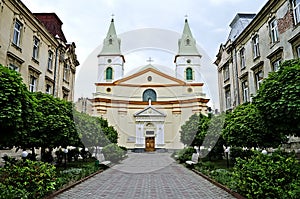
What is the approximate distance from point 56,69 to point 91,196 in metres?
16.4

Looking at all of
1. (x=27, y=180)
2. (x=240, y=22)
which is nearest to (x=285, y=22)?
(x=240, y=22)

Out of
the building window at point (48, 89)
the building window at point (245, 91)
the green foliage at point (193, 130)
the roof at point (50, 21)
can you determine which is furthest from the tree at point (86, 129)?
the building window at point (245, 91)

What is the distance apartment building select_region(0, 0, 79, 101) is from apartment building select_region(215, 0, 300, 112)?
13.7 metres

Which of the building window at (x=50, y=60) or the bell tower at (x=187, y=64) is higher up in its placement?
the bell tower at (x=187, y=64)

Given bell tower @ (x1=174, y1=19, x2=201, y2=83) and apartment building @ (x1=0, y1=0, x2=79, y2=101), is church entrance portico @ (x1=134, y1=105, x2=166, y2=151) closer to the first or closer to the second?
→ bell tower @ (x1=174, y1=19, x2=201, y2=83)

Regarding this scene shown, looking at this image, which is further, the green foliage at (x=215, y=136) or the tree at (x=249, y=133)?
the green foliage at (x=215, y=136)

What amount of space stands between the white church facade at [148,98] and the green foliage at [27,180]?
1201 inches

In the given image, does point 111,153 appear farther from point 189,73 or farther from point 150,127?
point 189,73

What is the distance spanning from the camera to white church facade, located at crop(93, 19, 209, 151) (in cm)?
3875

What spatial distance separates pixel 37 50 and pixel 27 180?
47.9 feet

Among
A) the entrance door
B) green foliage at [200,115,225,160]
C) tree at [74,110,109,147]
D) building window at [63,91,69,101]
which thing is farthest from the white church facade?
tree at [74,110,109,147]

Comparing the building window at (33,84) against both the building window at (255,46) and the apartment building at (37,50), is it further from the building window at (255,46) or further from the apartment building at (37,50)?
the building window at (255,46)

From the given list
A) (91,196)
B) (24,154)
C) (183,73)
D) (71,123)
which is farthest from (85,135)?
(183,73)

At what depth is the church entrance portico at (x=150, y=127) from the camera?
40719mm
